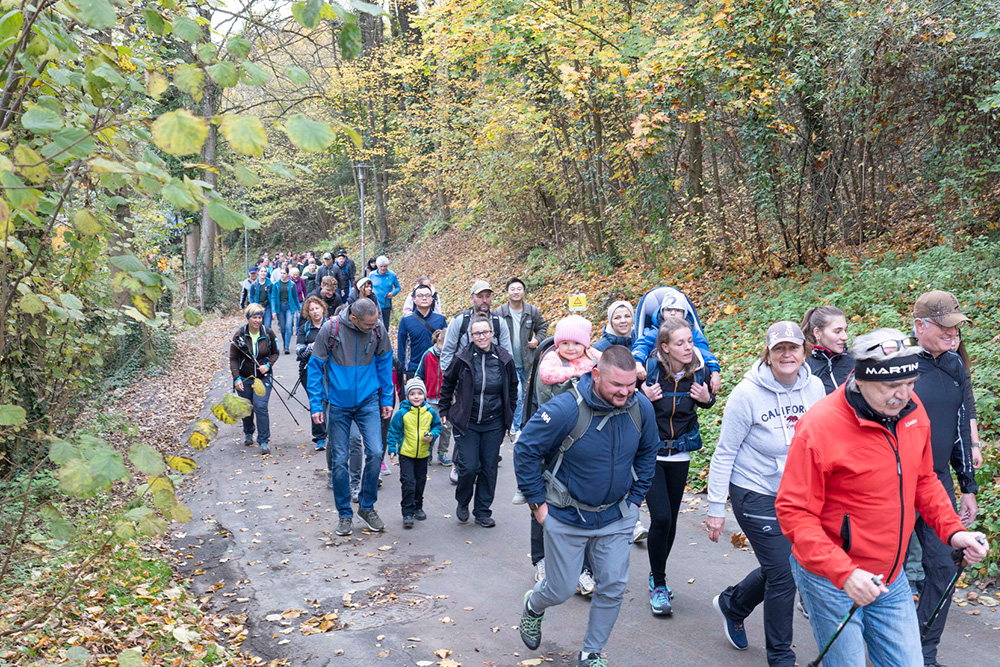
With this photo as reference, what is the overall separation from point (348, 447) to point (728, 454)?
14.7ft

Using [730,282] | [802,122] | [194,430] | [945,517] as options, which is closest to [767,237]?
[730,282]

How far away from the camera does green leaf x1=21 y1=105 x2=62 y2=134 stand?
9.64 feet

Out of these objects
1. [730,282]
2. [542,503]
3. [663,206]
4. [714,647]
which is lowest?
[714,647]

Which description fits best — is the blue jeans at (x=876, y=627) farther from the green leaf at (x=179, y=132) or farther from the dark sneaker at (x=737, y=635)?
the green leaf at (x=179, y=132)

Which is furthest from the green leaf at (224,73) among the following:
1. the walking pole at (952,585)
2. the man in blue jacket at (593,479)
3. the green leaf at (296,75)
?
the walking pole at (952,585)

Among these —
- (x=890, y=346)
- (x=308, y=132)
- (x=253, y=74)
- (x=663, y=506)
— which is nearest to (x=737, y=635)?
(x=663, y=506)

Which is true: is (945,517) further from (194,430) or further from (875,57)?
(875,57)

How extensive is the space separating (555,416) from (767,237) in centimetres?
1113

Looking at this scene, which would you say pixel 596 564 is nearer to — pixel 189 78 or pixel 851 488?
pixel 851 488

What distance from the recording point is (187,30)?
311 cm

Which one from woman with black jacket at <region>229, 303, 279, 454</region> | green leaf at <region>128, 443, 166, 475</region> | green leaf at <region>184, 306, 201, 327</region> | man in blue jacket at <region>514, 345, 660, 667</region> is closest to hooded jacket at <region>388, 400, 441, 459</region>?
man in blue jacket at <region>514, 345, 660, 667</region>

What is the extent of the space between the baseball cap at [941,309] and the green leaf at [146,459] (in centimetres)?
421

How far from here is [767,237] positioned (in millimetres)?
14656

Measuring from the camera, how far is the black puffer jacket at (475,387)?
7.80 m
